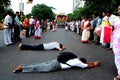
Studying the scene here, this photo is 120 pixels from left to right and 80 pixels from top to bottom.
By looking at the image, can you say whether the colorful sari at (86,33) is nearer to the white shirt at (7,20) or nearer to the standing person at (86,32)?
the standing person at (86,32)

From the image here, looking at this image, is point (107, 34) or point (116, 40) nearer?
point (116, 40)

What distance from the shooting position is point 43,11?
12800cm

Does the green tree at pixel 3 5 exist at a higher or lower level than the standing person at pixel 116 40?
higher

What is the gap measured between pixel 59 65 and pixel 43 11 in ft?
388

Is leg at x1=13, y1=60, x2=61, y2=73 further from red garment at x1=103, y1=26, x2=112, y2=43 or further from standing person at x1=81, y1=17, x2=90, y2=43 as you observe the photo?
standing person at x1=81, y1=17, x2=90, y2=43

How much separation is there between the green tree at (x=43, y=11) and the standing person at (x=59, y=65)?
114 m

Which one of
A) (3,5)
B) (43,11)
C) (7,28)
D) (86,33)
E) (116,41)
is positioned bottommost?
(43,11)

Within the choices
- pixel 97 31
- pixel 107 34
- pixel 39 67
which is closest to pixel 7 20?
pixel 97 31

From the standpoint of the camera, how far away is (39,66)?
1030 centimetres

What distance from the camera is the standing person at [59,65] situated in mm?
10258

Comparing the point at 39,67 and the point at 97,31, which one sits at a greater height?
the point at 97,31

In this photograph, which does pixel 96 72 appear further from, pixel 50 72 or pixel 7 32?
pixel 7 32

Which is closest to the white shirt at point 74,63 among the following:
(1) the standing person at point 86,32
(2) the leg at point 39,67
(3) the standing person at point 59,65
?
(3) the standing person at point 59,65

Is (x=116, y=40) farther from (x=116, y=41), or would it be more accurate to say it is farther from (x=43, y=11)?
(x=43, y=11)
